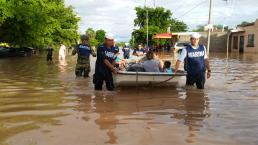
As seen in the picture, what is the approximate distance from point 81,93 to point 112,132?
16.0 feet

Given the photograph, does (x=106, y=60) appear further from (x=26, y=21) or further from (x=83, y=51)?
(x=26, y=21)

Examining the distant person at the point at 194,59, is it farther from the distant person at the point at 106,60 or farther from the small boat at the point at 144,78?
the distant person at the point at 106,60

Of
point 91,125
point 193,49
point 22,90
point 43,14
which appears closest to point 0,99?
point 22,90

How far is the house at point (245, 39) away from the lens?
157 feet

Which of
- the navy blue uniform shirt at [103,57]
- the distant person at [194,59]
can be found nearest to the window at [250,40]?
the distant person at [194,59]

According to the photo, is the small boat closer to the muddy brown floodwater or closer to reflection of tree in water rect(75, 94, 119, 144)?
the muddy brown floodwater

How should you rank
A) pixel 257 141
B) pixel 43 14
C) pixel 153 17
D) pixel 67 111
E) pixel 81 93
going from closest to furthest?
pixel 257 141 < pixel 67 111 < pixel 81 93 < pixel 43 14 < pixel 153 17

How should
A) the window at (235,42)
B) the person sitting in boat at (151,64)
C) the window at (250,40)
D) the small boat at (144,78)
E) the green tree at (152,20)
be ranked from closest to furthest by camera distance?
the small boat at (144,78) → the person sitting in boat at (151,64) → the window at (250,40) → the window at (235,42) → the green tree at (152,20)

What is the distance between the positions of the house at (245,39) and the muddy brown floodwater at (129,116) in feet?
121

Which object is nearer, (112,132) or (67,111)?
(112,132)

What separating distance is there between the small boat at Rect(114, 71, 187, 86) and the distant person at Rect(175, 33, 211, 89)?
85 centimetres

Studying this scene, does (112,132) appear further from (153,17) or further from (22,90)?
(153,17)

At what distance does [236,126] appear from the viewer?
23.9 feet

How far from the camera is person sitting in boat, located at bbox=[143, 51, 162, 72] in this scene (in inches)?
480
